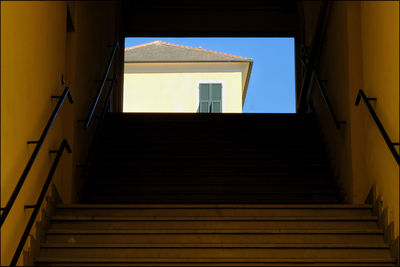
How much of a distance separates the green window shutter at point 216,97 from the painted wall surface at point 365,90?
704 inches

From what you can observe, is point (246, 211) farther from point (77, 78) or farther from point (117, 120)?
Result: point (117, 120)

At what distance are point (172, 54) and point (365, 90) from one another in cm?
2211

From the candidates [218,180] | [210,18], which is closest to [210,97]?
[210,18]

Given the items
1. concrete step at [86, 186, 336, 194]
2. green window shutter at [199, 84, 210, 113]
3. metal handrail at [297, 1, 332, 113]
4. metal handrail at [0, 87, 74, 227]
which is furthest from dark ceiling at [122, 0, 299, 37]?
green window shutter at [199, 84, 210, 113]

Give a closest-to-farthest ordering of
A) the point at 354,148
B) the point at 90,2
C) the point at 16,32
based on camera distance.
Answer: the point at 16,32
the point at 354,148
the point at 90,2

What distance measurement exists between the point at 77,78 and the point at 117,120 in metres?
2.43

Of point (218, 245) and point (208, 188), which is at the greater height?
point (208, 188)

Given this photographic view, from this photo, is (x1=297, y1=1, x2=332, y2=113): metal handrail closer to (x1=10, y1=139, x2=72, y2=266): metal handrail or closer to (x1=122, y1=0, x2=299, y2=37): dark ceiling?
(x1=122, y1=0, x2=299, y2=37): dark ceiling

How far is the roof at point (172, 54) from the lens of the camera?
88.5 feet

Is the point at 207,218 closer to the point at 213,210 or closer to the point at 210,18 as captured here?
the point at 213,210

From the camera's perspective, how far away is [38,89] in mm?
5473

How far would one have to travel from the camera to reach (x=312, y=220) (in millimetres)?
5789

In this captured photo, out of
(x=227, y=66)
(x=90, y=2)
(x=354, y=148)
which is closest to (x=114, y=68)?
(x=90, y=2)

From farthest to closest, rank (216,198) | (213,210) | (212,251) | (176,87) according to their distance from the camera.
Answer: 1. (176,87)
2. (216,198)
3. (213,210)
4. (212,251)
